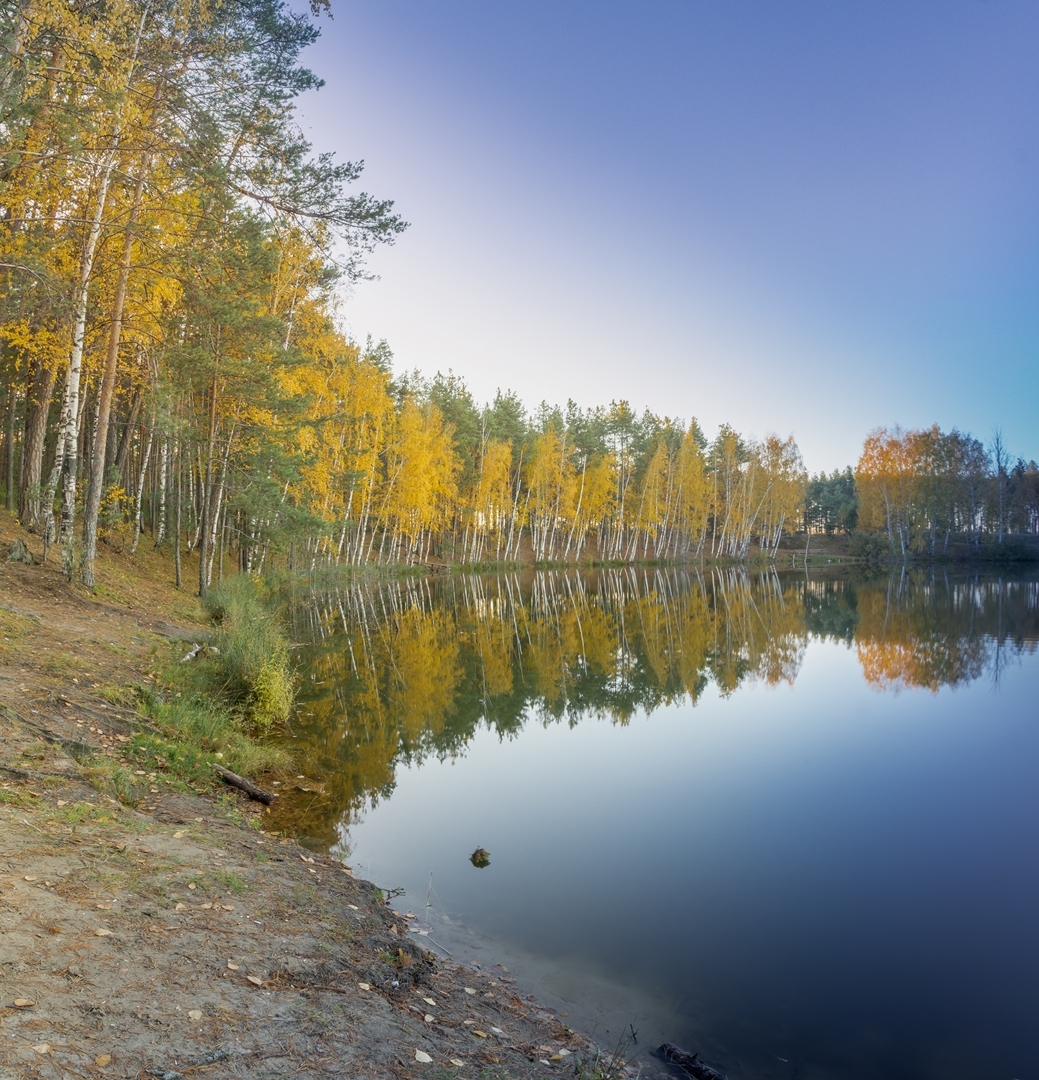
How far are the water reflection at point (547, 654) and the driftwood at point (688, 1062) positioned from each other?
404cm

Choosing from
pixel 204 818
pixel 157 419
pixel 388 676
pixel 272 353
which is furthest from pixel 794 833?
pixel 272 353

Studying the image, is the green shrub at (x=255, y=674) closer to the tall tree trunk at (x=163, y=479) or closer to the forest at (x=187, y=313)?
the forest at (x=187, y=313)

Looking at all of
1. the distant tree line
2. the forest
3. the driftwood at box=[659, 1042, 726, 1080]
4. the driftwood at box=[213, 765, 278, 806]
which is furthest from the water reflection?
the distant tree line

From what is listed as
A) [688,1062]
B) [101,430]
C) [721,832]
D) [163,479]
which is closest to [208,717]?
[721,832]

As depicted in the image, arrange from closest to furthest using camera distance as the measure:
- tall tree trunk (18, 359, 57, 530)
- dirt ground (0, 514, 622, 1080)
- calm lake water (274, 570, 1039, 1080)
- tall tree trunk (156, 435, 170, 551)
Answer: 1. dirt ground (0, 514, 622, 1080)
2. calm lake water (274, 570, 1039, 1080)
3. tall tree trunk (18, 359, 57, 530)
4. tall tree trunk (156, 435, 170, 551)

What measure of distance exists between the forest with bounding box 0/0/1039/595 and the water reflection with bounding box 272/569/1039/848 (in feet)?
16.7

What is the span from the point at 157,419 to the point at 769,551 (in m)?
70.6

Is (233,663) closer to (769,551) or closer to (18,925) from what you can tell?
(18,925)

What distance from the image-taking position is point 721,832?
8.37 meters

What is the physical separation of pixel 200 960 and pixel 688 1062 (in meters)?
3.04

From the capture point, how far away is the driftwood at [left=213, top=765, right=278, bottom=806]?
7.90m

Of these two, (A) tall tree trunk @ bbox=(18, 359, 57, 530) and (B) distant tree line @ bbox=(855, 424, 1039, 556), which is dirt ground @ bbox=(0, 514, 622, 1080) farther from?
(B) distant tree line @ bbox=(855, 424, 1039, 556)

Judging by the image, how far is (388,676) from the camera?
1614cm

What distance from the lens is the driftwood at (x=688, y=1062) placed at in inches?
171
